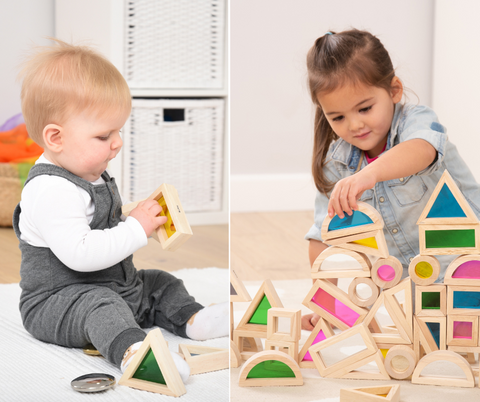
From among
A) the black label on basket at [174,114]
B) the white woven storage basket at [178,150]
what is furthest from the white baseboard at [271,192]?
the black label on basket at [174,114]

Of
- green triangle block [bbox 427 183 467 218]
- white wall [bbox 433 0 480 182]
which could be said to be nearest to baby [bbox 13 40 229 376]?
green triangle block [bbox 427 183 467 218]

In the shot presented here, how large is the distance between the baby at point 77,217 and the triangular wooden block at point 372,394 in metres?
0.28

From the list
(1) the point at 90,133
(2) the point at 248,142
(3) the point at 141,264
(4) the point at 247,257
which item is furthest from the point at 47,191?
(2) the point at 248,142

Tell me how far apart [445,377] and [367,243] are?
0.20m

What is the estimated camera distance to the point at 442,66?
1923mm

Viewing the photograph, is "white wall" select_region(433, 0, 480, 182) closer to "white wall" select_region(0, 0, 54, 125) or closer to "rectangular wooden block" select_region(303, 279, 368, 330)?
"rectangular wooden block" select_region(303, 279, 368, 330)

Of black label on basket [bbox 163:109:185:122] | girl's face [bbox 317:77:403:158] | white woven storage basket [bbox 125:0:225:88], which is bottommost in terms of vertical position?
black label on basket [bbox 163:109:185:122]

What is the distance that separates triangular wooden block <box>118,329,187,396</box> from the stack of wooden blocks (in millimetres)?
94

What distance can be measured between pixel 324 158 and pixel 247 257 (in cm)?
46

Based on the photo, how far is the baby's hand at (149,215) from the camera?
834 millimetres

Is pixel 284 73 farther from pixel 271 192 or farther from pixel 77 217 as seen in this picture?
pixel 77 217

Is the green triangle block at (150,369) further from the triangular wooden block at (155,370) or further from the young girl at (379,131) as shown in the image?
the young girl at (379,131)

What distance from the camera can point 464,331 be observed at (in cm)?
75

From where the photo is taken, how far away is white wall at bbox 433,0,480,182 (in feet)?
6.00
